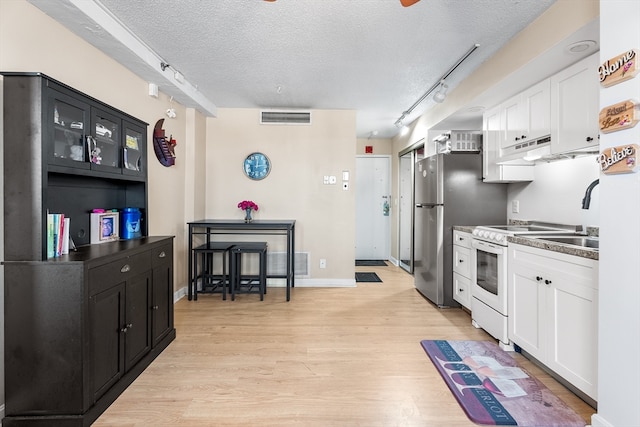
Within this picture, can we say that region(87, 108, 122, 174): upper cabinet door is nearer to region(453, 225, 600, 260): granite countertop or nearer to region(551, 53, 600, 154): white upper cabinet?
region(453, 225, 600, 260): granite countertop

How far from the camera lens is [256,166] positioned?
419cm

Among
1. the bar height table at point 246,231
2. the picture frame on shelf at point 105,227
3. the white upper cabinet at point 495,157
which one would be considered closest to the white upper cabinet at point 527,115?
the white upper cabinet at point 495,157

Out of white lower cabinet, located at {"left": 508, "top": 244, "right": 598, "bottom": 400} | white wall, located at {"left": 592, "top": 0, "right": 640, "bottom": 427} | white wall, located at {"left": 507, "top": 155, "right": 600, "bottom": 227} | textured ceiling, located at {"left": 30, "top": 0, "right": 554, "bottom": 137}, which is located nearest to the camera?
white wall, located at {"left": 592, "top": 0, "right": 640, "bottom": 427}

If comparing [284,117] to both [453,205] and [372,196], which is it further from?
[372,196]

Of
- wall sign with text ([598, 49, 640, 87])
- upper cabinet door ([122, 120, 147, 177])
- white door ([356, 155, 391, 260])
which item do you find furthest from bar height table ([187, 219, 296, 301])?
wall sign with text ([598, 49, 640, 87])

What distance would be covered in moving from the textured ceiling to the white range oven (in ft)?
5.26

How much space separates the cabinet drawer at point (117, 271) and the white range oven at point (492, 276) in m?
2.74

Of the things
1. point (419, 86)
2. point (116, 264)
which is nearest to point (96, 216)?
point (116, 264)

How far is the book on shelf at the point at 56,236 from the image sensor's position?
1573 mm

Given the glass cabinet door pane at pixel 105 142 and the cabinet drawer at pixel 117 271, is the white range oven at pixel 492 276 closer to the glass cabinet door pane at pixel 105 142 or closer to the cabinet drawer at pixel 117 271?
the cabinet drawer at pixel 117 271

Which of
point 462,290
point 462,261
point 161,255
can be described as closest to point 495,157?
point 462,261

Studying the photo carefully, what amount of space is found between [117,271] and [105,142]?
A: 89 centimetres

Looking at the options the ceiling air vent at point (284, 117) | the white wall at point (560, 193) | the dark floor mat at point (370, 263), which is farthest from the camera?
the dark floor mat at point (370, 263)

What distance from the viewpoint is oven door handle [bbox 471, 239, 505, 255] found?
2.47 m
